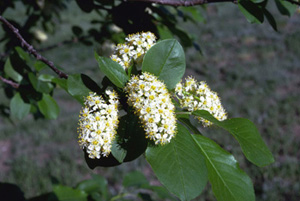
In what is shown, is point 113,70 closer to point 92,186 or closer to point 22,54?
point 22,54

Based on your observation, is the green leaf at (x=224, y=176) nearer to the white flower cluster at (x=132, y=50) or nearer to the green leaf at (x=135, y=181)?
the white flower cluster at (x=132, y=50)

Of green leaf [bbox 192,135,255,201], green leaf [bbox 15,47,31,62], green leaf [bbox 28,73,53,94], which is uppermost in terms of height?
green leaf [bbox 192,135,255,201]

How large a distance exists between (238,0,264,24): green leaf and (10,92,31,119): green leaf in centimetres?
118

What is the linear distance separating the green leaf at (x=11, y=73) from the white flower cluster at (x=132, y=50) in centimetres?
70

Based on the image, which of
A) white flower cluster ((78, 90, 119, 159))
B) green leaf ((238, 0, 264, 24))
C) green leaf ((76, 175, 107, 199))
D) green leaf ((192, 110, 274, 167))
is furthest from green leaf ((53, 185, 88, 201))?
green leaf ((238, 0, 264, 24))

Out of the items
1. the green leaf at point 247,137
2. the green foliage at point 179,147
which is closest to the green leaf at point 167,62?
the green foliage at point 179,147

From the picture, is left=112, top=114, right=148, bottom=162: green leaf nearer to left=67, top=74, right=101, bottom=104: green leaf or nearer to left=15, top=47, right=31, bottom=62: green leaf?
left=67, top=74, right=101, bottom=104: green leaf

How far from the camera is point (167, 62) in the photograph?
0.96 meters

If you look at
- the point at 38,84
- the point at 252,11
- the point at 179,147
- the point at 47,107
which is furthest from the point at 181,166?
the point at 47,107

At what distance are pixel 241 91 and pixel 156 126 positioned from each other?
7.85 m

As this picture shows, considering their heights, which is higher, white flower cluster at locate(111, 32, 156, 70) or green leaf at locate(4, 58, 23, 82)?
white flower cluster at locate(111, 32, 156, 70)

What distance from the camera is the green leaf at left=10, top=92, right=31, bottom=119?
Answer: 60.0 inches

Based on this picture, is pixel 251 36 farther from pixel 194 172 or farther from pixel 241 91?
pixel 194 172

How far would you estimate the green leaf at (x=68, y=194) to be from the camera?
1.70 metres
